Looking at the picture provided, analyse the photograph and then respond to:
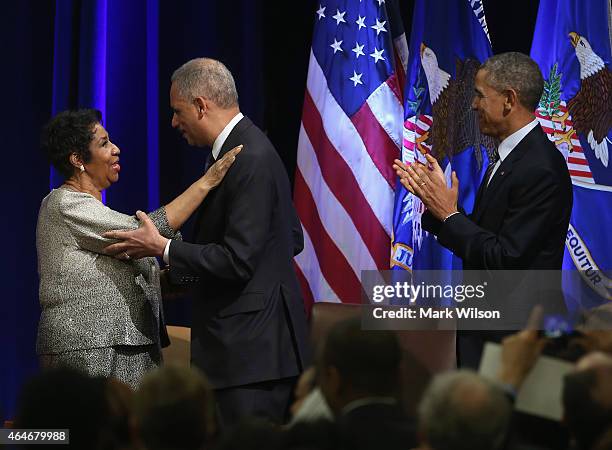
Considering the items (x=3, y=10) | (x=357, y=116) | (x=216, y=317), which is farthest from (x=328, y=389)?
(x=3, y=10)

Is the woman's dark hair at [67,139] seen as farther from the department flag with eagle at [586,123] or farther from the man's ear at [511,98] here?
the department flag with eagle at [586,123]

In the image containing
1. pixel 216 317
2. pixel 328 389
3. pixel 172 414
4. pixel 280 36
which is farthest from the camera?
pixel 280 36

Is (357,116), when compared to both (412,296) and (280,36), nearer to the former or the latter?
(280,36)

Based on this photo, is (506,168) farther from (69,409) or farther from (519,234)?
(69,409)

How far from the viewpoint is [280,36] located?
5.59m

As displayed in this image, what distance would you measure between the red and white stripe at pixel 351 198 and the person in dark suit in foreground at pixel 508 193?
56.7 inches

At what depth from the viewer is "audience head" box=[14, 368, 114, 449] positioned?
76.3 inches

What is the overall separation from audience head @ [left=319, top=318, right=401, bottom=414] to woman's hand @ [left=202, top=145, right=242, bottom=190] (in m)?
1.09

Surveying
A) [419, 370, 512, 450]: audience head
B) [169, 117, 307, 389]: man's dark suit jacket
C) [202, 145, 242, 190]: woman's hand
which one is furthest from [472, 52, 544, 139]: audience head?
[419, 370, 512, 450]: audience head

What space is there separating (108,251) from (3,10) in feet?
6.63

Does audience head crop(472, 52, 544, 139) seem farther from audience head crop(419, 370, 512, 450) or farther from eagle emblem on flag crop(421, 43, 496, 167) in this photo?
audience head crop(419, 370, 512, 450)

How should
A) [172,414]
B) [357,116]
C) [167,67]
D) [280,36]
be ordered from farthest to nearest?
[280,36]
[167,67]
[357,116]
[172,414]

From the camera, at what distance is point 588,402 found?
6.16 ft

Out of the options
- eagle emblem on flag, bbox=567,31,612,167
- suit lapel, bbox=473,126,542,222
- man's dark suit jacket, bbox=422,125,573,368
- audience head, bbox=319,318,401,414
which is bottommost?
audience head, bbox=319,318,401,414
